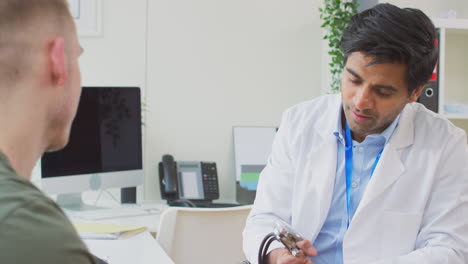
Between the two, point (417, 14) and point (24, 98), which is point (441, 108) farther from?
point (24, 98)

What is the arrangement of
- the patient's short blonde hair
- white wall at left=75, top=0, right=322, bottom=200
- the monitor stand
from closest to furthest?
the patient's short blonde hair < the monitor stand < white wall at left=75, top=0, right=322, bottom=200

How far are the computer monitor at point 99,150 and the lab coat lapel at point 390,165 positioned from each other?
1466mm

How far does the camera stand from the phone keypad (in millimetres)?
3027

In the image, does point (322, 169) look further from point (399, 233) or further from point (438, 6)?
point (438, 6)

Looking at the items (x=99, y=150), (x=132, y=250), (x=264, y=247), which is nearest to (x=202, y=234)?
(x=132, y=250)

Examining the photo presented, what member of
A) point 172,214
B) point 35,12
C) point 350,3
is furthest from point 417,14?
point 350,3

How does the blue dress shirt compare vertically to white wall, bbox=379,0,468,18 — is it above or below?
below

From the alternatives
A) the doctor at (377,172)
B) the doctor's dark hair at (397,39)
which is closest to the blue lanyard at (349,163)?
the doctor at (377,172)

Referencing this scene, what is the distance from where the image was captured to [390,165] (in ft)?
5.50

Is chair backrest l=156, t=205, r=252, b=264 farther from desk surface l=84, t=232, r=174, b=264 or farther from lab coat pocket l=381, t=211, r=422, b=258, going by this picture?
lab coat pocket l=381, t=211, r=422, b=258

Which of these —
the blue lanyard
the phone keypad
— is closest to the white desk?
the blue lanyard

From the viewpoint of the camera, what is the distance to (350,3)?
120 inches

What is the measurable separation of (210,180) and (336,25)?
1082mm

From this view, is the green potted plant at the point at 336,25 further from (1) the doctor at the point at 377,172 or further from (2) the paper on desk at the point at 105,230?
(2) the paper on desk at the point at 105,230
